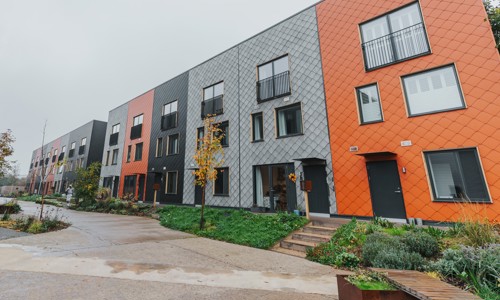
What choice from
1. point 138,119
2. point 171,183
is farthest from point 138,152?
point 171,183

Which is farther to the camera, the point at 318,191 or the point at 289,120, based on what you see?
the point at 289,120

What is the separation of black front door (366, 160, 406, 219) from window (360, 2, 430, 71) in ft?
14.1

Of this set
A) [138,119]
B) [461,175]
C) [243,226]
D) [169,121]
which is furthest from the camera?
[138,119]

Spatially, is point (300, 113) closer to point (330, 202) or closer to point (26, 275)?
point (330, 202)

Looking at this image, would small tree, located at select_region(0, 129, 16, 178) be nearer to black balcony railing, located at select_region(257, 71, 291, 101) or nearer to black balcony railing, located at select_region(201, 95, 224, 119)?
black balcony railing, located at select_region(201, 95, 224, 119)

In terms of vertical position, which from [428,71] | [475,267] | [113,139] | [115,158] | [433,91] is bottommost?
[475,267]

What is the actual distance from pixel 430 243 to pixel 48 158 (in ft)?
174

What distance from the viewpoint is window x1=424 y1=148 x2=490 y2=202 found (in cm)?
700

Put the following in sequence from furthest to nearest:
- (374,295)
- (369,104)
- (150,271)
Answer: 1. (369,104)
2. (150,271)
3. (374,295)

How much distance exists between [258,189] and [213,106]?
685cm

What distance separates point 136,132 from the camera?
21438mm

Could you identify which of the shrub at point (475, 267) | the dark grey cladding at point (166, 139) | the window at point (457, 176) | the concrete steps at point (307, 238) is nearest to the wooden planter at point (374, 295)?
the shrub at point (475, 267)

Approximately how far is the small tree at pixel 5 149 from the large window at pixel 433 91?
19.3m

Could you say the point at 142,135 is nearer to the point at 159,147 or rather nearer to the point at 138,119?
the point at 138,119
